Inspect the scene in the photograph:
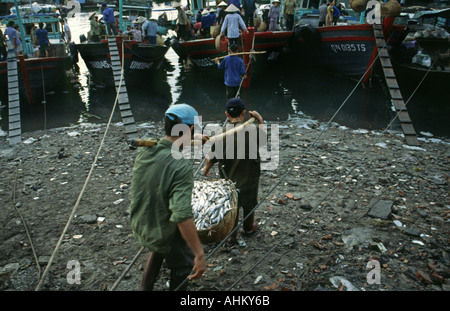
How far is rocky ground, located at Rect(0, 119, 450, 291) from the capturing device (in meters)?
3.11

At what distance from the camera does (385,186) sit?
4.90 metres

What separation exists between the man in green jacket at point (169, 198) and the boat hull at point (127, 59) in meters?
11.4

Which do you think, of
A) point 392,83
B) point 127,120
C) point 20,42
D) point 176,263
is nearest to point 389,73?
point 392,83

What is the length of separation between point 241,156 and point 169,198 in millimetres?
1372

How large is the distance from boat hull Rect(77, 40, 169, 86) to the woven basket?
1095 centimetres

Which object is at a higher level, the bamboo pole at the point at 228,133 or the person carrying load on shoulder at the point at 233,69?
the person carrying load on shoulder at the point at 233,69

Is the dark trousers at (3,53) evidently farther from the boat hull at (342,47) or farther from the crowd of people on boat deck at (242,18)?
the boat hull at (342,47)

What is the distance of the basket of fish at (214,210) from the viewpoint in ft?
9.70

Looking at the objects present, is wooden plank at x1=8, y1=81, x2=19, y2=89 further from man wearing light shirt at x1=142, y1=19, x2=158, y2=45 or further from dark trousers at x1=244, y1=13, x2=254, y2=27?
dark trousers at x1=244, y1=13, x2=254, y2=27

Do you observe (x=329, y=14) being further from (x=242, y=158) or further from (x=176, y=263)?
(x=176, y=263)

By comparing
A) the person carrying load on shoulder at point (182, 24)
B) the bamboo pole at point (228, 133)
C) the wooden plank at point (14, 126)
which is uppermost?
the person carrying load on shoulder at point (182, 24)

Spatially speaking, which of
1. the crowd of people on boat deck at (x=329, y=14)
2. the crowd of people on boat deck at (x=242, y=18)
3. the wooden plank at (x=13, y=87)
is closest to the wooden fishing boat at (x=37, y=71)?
the wooden plank at (x=13, y=87)

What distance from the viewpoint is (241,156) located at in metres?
3.32
